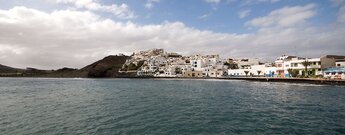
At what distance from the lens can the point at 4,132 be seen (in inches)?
653

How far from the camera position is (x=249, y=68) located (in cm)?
11806

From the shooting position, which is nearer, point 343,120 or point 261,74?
point 343,120

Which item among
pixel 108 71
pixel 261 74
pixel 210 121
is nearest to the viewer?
pixel 210 121

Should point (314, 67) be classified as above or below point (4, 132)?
above

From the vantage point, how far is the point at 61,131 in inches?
655

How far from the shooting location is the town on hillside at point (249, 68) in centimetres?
7994

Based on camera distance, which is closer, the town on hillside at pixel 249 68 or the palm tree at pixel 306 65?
the town on hillside at pixel 249 68

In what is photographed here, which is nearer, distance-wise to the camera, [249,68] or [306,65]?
[306,65]

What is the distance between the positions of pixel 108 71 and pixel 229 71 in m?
106

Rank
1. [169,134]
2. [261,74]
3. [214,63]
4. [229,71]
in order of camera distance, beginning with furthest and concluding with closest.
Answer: [214,63] < [229,71] < [261,74] < [169,134]

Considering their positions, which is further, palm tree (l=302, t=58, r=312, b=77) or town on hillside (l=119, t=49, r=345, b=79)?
palm tree (l=302, t=58, r=312, b=77)

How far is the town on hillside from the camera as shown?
79.9 m

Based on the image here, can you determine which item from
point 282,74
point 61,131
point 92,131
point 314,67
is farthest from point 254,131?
point 282,74

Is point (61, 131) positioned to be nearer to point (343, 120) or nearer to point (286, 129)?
point (286, 129)
